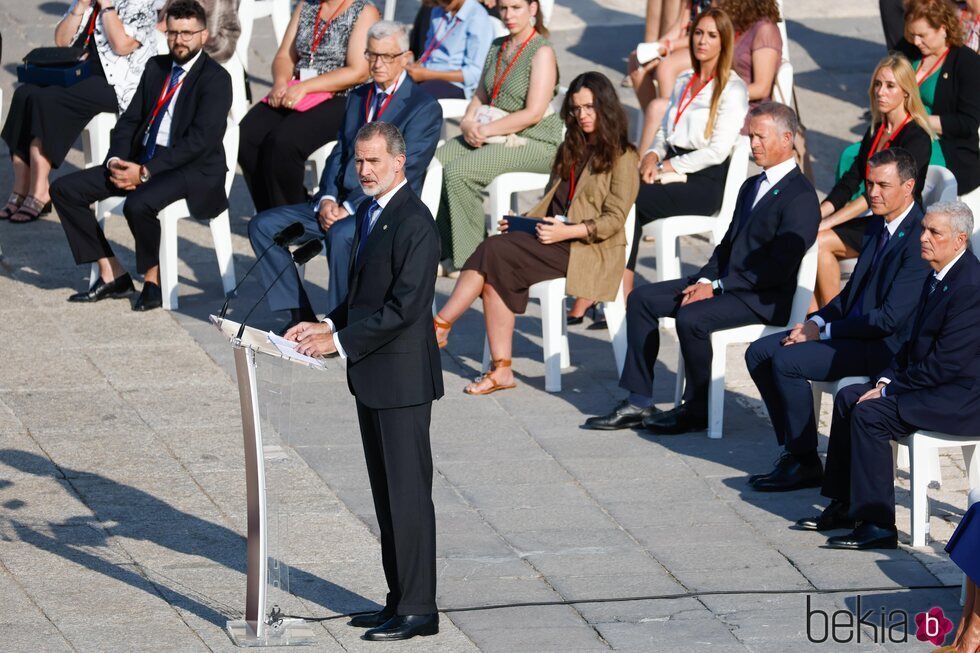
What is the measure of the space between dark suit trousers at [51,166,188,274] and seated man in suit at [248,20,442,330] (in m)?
0.63

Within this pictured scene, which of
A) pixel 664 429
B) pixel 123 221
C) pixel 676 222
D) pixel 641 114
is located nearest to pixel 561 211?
pixel 676 222

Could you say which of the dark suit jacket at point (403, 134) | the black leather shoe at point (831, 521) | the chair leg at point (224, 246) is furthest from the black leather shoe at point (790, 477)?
the chair leg at point (224, 246)

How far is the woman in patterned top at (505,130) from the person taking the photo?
8859 millimetres

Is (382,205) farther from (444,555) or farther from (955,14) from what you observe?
(955,14)

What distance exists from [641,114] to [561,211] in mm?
2760

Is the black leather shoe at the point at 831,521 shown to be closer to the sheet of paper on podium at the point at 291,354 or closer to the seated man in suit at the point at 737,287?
the seated man in suit at the point at 737,287

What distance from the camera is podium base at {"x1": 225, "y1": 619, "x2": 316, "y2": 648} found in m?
5.18

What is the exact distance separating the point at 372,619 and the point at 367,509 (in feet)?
3.67

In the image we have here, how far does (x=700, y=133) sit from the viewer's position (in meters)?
8.40

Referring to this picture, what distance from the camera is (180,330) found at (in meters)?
8.58

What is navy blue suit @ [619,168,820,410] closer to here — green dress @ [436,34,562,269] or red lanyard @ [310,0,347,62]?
green dress @ [436,34,562,269]

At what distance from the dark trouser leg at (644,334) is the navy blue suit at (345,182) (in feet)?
4.76

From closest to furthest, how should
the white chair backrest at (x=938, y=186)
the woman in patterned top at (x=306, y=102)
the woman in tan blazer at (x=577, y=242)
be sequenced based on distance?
1. the white chair backrest at (x=938, y=186)
2. the woman in tan blazer at (x=577, y=242)
3. the woman in patterned top at (x=306, y=102)

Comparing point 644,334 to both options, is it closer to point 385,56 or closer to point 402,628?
point 385,56
